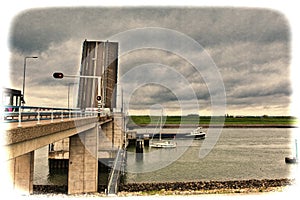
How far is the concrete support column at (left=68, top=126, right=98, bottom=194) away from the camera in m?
11.6

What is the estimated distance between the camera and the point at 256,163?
64.9 feet

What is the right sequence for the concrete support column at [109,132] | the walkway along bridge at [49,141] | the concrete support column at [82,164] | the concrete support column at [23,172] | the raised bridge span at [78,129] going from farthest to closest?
1. the concrete support column at [109,132]
2. the concrete support column at [82,164]
3. the concrete support column at [23,172]
4. the raised bridge span at [78,129]
5. the walkway along bridge at [49,141]

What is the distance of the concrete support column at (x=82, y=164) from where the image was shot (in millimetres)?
11648

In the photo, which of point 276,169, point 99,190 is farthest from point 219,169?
point 99,190

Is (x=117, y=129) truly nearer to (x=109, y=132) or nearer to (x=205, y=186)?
(x=109, y=132)

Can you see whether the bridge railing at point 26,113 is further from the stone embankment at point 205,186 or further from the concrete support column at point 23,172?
the stone embankment at point 205,186

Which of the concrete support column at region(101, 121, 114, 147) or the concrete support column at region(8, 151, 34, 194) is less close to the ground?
the concrete support column at region(101, 121, 114, 147)

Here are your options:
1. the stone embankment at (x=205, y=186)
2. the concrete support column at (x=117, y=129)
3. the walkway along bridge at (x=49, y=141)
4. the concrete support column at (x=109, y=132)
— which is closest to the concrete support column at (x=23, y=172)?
the walkway along bridge at (x=49, y=141)

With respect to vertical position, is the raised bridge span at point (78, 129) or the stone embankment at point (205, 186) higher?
the raised bridge span at point (78, 129)

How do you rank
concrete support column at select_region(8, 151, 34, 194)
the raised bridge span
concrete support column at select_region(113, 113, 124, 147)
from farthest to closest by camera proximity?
concrete support column at select_region(113, 113, 124, 147)
concrete support column at select_region(8, 151, 34, 194)
the raised bridge span

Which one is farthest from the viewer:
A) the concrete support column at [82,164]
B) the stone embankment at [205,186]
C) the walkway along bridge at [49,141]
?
the stone embankment at [205,186]

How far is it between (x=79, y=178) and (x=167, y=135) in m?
32.2

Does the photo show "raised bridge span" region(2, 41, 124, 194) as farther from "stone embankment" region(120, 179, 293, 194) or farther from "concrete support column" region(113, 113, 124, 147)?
"stone embankment" region(120, 179, 293, 194)

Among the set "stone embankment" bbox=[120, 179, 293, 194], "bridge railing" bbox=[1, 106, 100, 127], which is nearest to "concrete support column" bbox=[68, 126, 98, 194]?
"stone embankment" bbox=[120, 179, 293, 194]
